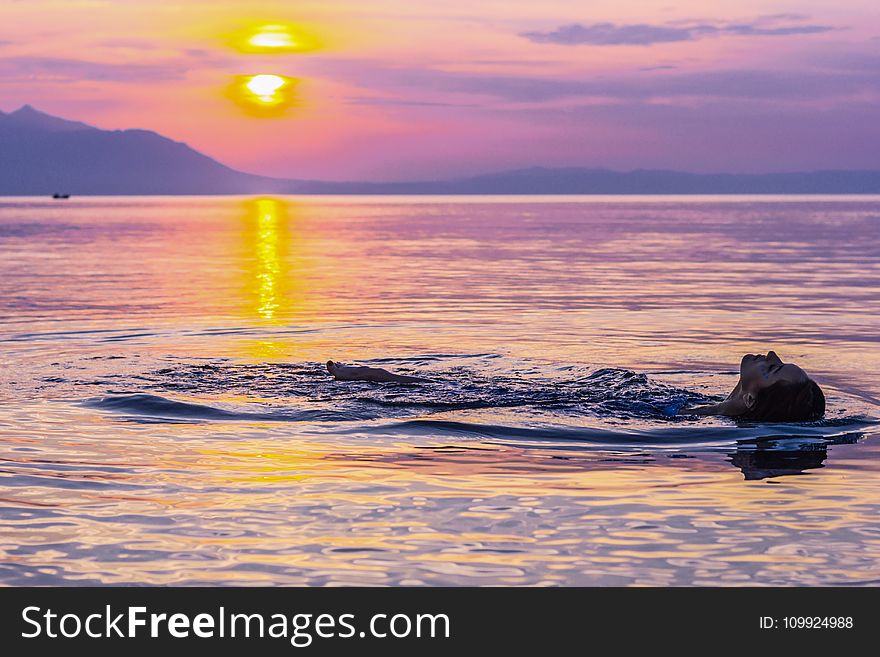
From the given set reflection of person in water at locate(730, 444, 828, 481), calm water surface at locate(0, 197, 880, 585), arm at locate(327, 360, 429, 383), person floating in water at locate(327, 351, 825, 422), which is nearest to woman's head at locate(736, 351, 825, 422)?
person floating in water at locate(327, 351, 825, 422)

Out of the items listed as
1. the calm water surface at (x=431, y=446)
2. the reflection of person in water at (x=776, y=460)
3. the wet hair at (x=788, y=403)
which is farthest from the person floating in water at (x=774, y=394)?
the reflection of person in water at (x=776, y=460)

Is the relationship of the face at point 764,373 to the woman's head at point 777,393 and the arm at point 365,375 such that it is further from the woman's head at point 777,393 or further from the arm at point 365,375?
the arm at point 365,375

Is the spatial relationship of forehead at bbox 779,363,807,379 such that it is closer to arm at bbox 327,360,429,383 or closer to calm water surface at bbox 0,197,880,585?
calm water surface at bbox 0,197,880,585

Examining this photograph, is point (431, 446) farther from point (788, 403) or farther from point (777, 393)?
point (788, 403)

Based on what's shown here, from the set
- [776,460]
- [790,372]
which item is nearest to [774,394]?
[790,372]

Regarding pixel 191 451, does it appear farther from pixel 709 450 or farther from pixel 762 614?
pixel 762 614

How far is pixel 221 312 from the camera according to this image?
1043 inches

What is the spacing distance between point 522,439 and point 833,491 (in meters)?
3.45

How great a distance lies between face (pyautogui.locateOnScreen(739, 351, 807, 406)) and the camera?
13.3 meters

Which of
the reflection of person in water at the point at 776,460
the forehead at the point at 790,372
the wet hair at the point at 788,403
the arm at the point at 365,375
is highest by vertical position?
the forehead at the point at 790,372

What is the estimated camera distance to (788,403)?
13.5 meters

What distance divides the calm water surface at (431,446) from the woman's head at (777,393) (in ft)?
1.02

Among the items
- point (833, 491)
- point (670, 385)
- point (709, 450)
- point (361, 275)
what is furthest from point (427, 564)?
point (361, 275)

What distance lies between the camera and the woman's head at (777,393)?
1337 centimetres
